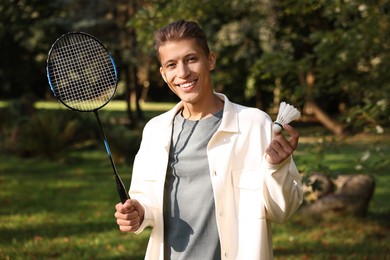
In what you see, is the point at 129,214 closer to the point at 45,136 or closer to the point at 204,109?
the point at 204,109

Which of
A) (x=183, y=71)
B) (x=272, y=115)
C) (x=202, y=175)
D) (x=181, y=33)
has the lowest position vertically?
(x=272, y=115)

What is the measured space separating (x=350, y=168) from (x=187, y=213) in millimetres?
9766

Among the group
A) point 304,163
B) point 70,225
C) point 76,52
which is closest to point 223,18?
point 70,225

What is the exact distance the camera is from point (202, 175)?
259 centimetres

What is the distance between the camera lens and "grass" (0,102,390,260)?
6.12 metres

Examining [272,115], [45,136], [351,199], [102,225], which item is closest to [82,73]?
[272,115]

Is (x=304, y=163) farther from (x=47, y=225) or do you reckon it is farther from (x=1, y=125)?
(x=1, y=125)

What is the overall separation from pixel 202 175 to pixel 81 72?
1.11 m

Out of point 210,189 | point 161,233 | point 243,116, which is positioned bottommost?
point 161,233

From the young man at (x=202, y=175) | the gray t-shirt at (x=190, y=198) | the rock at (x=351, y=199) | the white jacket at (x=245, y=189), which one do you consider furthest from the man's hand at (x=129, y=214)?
the rock at (x=351, y=199)

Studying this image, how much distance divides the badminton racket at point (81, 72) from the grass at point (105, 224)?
2.23m

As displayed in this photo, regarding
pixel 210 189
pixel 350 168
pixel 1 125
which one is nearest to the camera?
pixel 210 189

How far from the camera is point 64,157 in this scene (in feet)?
41.9

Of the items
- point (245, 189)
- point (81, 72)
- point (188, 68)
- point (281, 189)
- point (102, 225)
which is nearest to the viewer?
point (281, 189)
